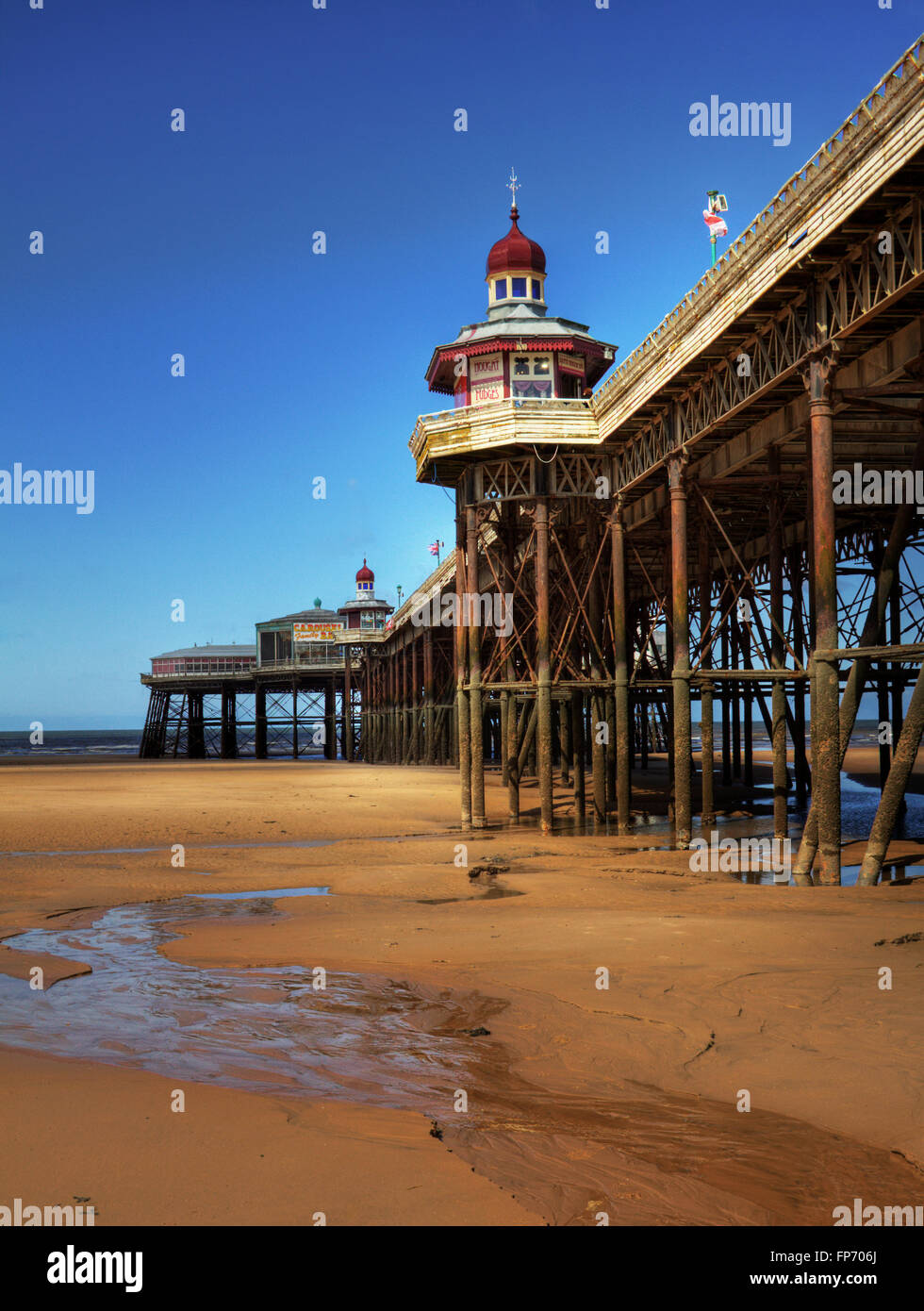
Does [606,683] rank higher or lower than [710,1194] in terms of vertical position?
higher

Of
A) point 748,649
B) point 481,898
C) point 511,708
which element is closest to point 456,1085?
point 481,898

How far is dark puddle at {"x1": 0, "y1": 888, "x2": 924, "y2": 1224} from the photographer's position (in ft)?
14.3

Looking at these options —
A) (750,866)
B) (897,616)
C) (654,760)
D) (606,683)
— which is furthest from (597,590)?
(654,760)

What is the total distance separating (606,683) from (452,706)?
2666cm

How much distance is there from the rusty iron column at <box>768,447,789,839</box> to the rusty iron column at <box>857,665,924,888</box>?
4.42 metres

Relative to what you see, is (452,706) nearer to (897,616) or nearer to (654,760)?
(654,760)

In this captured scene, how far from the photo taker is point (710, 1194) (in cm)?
432

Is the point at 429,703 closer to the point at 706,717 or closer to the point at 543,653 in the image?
the point at 543,653

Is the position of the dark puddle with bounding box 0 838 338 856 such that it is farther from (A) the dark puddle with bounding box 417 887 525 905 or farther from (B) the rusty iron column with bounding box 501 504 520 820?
(B) the rusty iron column with bounding box 501 504 520 820

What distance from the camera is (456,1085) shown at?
5887 millimetres

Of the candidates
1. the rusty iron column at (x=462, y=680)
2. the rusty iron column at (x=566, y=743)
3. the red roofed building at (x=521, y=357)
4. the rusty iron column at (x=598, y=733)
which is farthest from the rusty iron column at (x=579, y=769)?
the red roofed building at (x=521, y=357)

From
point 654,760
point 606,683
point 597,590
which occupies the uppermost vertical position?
point 597,590

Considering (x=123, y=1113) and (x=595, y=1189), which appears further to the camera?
(x=123, y=1113)
